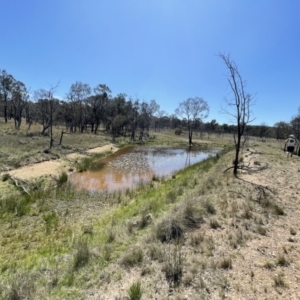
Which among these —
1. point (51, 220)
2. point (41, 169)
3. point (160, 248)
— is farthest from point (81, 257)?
point (41, 169)

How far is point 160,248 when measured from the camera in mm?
4629

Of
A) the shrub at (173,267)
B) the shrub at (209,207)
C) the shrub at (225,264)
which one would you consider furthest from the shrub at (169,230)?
the shrub at (209,207)

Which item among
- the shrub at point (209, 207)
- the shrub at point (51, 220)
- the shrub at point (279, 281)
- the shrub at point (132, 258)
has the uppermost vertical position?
the shrub at point (209, 207)

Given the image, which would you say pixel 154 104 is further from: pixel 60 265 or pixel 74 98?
pixel 60 265

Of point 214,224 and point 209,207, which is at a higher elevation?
point 209,207

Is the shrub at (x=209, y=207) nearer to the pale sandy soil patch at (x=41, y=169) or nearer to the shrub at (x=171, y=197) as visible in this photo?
the shrub at (x=171, y=197)

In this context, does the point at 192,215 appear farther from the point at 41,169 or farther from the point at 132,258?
the point at 41,169

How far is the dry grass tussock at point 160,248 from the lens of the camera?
11.8 feet

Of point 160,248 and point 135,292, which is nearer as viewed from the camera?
point 135,292

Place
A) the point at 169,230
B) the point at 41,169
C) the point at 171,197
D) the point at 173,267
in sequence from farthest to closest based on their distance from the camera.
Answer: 1. the point at 41,169
2. the point at 171,197
3. the point at 169,230
4. the point at 173,267

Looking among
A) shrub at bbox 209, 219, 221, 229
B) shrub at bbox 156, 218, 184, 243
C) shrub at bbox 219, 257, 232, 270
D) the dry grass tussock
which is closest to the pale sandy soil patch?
the dry grass tussock

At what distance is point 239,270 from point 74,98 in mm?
51411

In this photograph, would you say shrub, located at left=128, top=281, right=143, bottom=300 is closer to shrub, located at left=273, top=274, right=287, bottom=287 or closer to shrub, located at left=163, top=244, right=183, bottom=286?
shrub, located at left=163, top=244, right=183, bottom=286

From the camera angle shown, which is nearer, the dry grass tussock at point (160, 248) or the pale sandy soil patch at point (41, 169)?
the dry grass tussock at point (160, 248)
